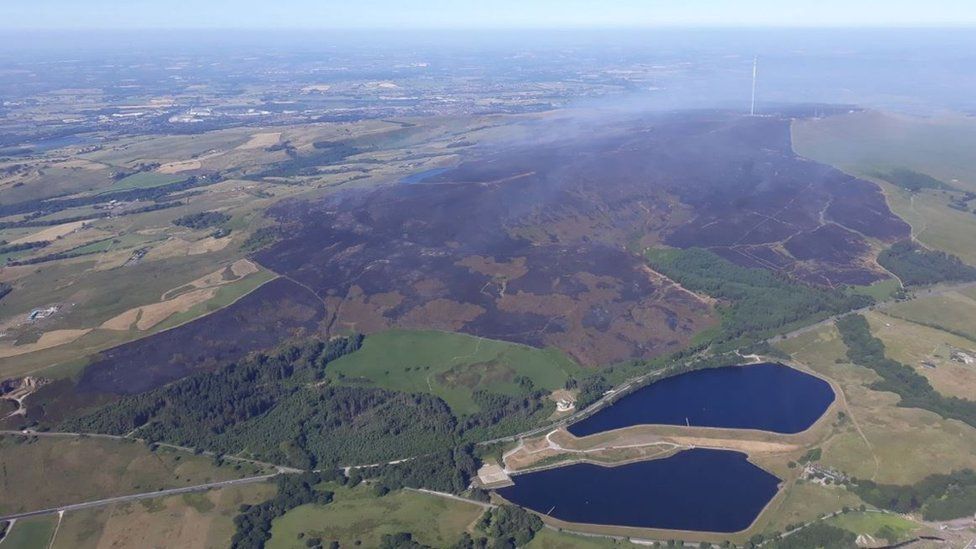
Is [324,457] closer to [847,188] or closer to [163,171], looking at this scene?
[847,188]

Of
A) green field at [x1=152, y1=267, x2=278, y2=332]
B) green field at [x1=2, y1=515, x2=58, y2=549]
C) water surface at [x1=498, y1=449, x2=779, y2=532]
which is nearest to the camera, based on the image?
green field at [x1=2, y1=515, x2=58, y2=549]

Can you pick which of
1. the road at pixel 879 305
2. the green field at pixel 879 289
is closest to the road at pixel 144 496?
the road at pixel 879 305

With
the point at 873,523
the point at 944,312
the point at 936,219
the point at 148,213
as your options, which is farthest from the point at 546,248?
the point at 148,213

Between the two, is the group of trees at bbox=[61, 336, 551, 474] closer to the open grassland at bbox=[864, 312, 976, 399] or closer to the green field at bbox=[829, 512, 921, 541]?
the green field at bbox=[829, 512, 921, 541]

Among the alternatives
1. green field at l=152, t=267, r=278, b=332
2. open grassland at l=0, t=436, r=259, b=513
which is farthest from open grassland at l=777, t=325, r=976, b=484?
green field at l=152, t=267, r=278, b=332

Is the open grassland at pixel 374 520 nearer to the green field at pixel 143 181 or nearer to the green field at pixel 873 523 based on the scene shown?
the green field at pixel 873 523
